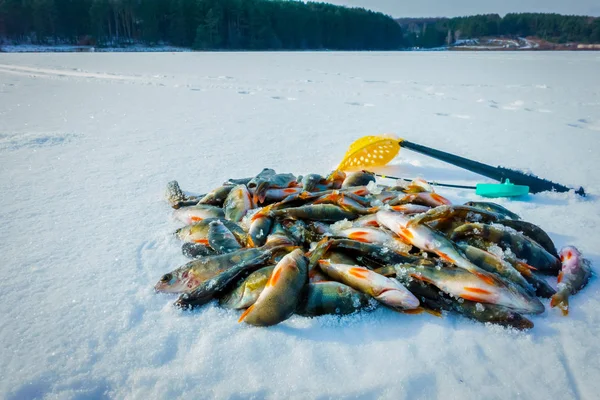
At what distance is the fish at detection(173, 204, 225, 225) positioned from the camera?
3670 mm

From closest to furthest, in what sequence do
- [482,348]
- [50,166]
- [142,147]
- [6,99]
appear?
1. [482,348]
2. [50,166]
3. [142,147]
4. [6,99]

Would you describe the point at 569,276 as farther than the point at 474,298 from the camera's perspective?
Yes

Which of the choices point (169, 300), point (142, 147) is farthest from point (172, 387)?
point (142, 147)

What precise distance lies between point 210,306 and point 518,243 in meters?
2.44

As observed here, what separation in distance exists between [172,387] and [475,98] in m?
12.2

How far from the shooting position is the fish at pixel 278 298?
227 cm

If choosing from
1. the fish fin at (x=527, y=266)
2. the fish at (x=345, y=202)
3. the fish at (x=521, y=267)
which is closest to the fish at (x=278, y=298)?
the fish at (x=345, y=202)

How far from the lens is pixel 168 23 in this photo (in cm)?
6350

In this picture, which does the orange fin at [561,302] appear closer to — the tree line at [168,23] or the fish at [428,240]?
the fish at [428,240]

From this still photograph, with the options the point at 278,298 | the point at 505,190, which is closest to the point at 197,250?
the point at 278,298

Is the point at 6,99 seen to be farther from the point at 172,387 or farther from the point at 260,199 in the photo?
the point at 172,387

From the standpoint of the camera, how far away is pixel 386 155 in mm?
5418

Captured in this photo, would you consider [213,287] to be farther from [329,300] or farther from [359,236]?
[359,236]

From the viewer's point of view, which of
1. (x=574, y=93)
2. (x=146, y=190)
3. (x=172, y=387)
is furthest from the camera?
(x=574, y=93)
